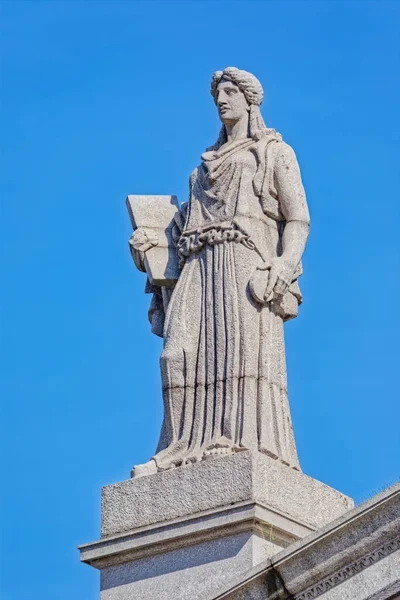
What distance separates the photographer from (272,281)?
14477mm

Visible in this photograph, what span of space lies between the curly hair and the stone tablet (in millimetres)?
1105

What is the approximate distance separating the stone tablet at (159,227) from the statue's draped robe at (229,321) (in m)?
0.25

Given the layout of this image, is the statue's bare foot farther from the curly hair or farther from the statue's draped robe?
the curly hair

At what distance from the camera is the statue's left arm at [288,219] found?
14.5m

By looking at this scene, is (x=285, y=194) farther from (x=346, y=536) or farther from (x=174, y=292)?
(x=346, y=536)

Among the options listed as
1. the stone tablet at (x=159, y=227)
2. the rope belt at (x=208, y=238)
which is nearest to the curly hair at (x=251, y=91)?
the rope belt at (x=208, y=238)

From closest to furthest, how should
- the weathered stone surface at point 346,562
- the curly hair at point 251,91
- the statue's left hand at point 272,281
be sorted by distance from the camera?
the weathered stone surface at point 346,562, the statue's left hand at point 272,281, the curly hair at point 251,91

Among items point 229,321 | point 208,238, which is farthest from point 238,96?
point 229,321

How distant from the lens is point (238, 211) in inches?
585

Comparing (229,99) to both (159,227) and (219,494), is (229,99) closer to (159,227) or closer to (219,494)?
(159,227)

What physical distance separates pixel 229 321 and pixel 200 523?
1.82 metres

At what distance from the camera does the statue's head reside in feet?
50.1

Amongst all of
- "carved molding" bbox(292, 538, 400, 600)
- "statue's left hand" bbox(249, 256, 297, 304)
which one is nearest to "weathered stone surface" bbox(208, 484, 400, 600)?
"carved molding" bbox(292, 538, 400, 600)

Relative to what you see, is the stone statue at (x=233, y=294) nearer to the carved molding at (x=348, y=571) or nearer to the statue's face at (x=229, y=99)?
the statue's face at (x=229, y=99)
